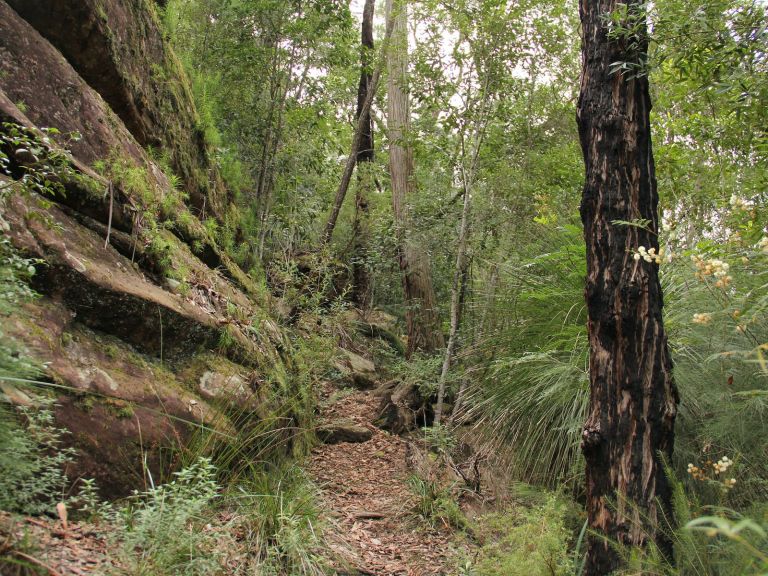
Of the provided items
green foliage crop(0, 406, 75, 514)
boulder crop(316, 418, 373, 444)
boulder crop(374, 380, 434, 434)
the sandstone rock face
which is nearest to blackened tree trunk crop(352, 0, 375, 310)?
boulder crop(374, 380, 434, 434)

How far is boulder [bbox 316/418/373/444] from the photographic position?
20.6ft

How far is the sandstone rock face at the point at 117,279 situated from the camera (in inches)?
120

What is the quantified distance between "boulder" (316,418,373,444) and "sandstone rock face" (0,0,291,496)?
1.09m

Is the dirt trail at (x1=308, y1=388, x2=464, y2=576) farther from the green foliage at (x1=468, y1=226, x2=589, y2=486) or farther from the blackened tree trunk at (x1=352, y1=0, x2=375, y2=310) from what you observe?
the blackened tree trunk at (x1=352, y1=0, x2=375, y2=310)

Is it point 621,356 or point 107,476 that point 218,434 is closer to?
point 107,476

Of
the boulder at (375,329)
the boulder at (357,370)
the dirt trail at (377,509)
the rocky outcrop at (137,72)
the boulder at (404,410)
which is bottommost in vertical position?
the dirt trail at (377,509)

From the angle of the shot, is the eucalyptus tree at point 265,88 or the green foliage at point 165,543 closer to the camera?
the green foliage at point 165,543

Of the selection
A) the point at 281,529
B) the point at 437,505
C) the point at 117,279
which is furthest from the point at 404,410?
the point at 117,279

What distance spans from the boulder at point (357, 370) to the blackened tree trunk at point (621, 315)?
4980mm

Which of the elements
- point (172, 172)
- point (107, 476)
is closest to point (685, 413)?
point (107, 476)

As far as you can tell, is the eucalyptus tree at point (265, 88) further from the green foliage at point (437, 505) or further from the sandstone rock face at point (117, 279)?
the green foliage at point (437, 505)

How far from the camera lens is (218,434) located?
369 centimetres

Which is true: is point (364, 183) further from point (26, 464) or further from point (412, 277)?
point (26, 464)

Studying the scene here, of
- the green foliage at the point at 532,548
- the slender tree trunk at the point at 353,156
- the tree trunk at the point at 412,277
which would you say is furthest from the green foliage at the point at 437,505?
the slender tree trunk at the point at 353,156
